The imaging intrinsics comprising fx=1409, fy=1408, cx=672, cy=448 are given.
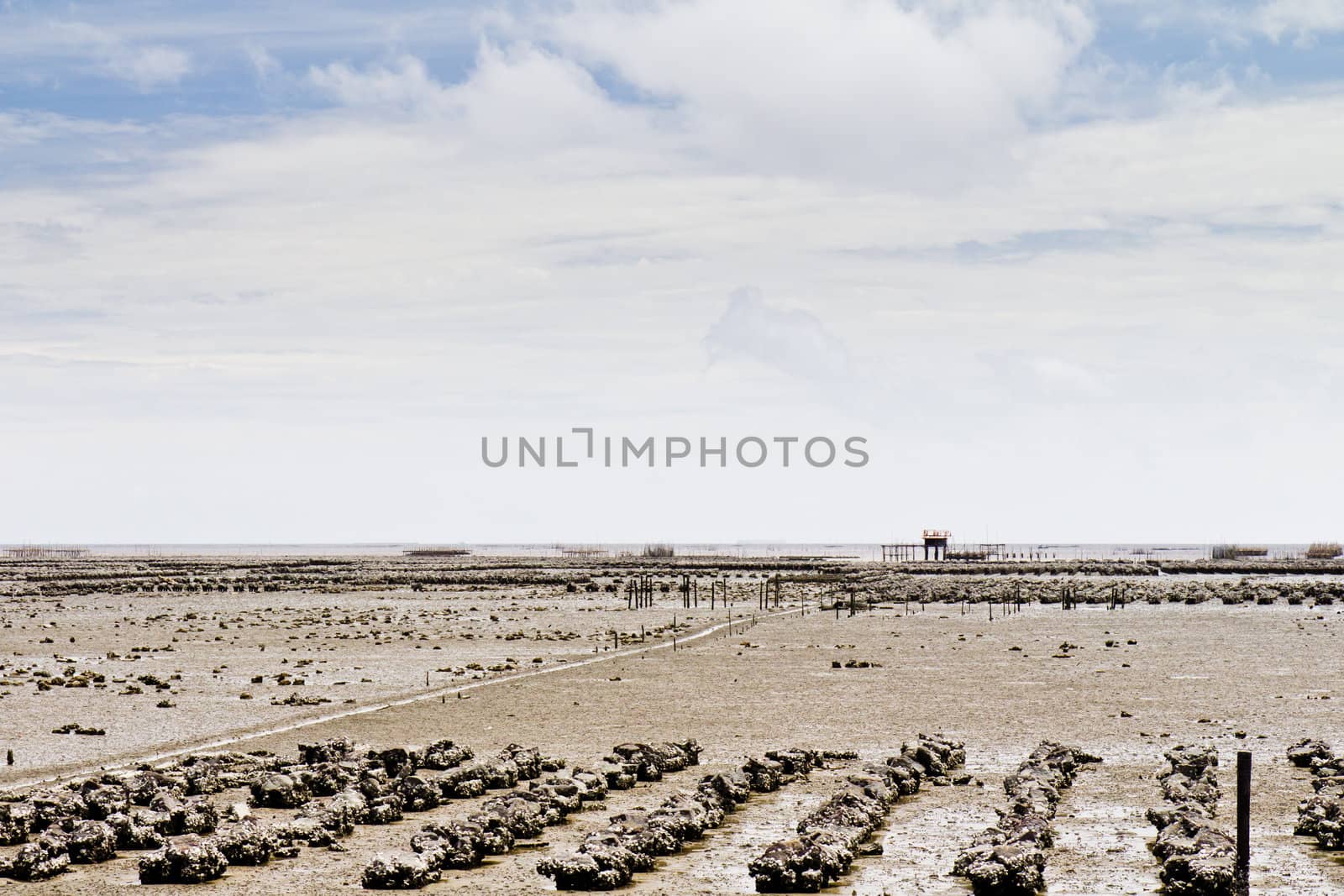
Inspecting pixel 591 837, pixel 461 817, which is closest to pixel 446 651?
pixel 461 817

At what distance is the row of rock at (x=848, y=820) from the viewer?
50.4ft

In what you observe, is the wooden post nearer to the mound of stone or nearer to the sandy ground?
the sandy ground

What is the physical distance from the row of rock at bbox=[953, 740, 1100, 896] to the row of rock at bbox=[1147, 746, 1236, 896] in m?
1.35

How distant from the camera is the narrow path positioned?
76.6 ft

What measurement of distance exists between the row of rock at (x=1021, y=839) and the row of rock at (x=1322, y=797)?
317 cm

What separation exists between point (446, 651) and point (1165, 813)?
34568 millimetres

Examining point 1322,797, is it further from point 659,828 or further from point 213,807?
point 213,807

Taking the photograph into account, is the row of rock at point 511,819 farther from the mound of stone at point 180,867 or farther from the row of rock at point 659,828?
the mound of stone at point 180,867

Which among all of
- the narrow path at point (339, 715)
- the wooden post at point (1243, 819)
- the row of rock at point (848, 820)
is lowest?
the narrow path at point (339, 715)

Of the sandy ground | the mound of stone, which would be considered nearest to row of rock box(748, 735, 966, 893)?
the sandy ground

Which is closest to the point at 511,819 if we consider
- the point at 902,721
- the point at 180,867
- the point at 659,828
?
the point at 659,828

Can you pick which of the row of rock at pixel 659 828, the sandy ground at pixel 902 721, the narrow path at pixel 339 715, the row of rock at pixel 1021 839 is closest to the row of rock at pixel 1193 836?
the sandy ground at pixel 902 721

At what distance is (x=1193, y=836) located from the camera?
16.8m

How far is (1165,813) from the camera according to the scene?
59.3 feet
